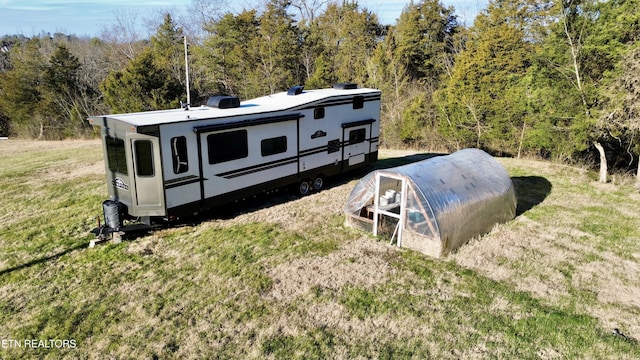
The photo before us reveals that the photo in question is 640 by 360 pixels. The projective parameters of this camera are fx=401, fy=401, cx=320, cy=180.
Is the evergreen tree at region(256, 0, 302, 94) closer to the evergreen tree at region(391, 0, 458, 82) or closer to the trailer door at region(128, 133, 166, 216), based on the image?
the evergreen tree at region(391, 0, 458, 82)

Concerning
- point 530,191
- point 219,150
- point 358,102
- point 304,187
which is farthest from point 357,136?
point 530,191

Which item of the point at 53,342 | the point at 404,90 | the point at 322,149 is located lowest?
the point at 53,342

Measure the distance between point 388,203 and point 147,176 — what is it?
17.4 ft

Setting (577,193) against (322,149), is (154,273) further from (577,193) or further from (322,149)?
(577,193)

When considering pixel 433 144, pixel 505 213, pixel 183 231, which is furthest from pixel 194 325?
pixel 433 144

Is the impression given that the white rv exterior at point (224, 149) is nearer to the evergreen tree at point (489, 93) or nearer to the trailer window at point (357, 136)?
the trailer window at point (357, 136)

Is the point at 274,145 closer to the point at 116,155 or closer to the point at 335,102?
the point at 335,102

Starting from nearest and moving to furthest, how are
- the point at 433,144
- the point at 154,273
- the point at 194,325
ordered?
the point at 194,325 → the point at 154,273 → the point at 433,144

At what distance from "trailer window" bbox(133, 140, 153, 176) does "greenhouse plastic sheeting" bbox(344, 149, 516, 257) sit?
450 centimetres

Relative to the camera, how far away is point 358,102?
43.7 ft

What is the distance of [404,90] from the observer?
25531 mm

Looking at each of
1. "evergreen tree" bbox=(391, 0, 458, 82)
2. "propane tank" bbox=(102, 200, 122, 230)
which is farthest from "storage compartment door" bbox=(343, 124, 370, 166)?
"evergreen tree" bbox=(391, 0, 458, 82)

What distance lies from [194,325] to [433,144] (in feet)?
62.0

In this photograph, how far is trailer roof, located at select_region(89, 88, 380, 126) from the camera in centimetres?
878
